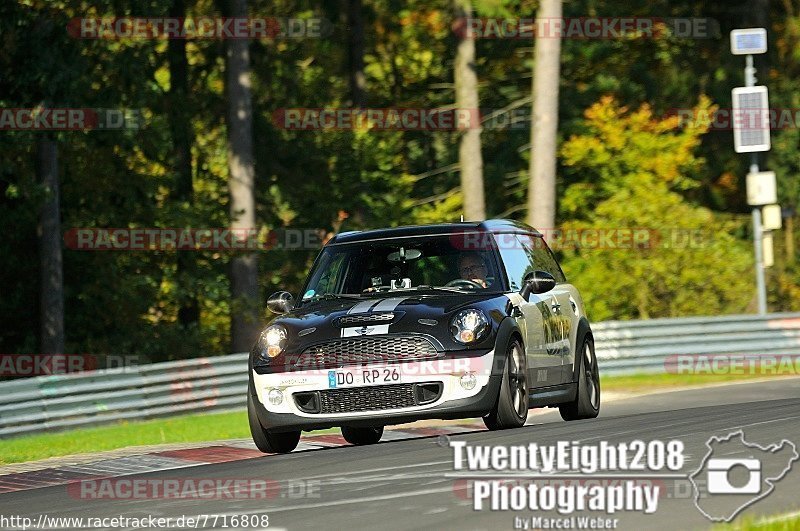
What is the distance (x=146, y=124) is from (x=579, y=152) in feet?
35.0

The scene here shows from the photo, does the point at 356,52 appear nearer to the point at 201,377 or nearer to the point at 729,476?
the point at 201,377

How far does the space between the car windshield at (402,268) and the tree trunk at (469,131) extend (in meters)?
19.8

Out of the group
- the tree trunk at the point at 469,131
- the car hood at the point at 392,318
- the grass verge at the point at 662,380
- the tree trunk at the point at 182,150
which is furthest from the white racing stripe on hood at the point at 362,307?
the tree trunk at the point at 182,150

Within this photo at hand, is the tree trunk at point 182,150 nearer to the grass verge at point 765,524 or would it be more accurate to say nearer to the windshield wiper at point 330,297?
the windshield wiper at point 330,297

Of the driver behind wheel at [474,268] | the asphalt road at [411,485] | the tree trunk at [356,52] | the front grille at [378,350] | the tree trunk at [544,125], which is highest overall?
the tree trunk at [356,52]

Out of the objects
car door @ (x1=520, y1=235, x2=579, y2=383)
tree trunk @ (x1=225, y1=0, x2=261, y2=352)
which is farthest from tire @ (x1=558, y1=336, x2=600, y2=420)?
tree trunk @ (x1=225, y1=0, x2=261, y2=352)

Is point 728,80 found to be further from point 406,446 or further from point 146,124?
point 406,446

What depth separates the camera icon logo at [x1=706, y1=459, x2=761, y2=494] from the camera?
30.7 ft

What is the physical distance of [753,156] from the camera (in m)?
29.4

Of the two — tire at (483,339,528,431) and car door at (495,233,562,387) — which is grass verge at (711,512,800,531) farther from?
car door at (495,233,562,387)

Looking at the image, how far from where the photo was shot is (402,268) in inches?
565

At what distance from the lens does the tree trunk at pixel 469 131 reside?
3497 cm

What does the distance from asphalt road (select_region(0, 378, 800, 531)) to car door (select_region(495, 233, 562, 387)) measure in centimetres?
56

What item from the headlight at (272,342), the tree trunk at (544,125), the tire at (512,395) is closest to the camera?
the tire at (512,395)
